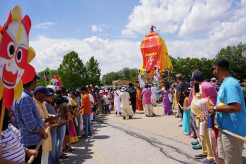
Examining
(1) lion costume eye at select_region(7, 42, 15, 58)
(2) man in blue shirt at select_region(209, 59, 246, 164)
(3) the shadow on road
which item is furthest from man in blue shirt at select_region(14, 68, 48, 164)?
(2) man in blue shirt at select_region(209, 59, 246, 164)

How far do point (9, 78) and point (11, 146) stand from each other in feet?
2.64

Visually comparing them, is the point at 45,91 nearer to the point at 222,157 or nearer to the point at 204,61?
the point at 222,157

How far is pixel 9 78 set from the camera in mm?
1393

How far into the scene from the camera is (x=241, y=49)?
44.9m

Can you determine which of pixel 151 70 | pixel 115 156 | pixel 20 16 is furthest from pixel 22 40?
pixel 151 70

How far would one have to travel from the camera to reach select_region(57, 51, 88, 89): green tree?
109 ft

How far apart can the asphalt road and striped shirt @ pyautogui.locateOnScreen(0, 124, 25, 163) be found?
8.68ft

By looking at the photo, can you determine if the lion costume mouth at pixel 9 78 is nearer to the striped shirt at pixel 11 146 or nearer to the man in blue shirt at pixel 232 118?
the striped shirt at pixel 11 146

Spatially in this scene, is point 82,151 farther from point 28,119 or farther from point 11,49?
point 11,49

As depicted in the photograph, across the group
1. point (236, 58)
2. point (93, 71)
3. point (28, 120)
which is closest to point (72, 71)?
point (93, 71)

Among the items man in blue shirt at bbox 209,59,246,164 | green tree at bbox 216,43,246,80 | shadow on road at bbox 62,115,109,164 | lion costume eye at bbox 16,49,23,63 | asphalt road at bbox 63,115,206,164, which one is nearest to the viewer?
lion costume eye at bbox 16,49,23,63

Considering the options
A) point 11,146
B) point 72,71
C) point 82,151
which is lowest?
point 82,151

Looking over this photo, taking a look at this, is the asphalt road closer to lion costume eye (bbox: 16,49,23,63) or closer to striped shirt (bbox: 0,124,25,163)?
striped shirt (bbox: 0,124,25,163)

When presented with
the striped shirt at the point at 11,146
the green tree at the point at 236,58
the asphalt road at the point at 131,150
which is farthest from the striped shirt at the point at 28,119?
the green tree at the point at 236,58
